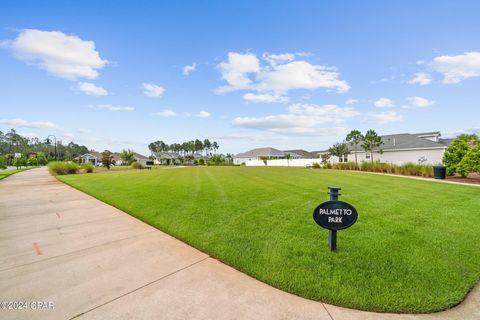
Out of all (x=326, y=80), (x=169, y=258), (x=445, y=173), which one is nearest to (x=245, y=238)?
(x=169, y=258)

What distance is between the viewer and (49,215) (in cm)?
654

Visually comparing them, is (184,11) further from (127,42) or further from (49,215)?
(49,215)

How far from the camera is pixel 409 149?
2839 centimetres

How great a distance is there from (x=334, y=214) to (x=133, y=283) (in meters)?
3.07

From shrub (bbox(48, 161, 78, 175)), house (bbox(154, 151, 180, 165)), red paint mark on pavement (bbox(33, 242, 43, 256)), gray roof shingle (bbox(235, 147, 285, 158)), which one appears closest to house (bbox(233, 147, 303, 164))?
gray roof shingle (bbox(235, 147, 285, 158))

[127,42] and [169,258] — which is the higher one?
[127,42]

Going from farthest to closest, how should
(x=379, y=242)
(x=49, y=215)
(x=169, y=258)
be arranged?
(x=49, y=215), (x=379, y=242), (x=169, y=258)

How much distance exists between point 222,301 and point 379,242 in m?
3.22

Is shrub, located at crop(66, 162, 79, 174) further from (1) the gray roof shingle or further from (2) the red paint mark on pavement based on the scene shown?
(1) the gray roof shingle

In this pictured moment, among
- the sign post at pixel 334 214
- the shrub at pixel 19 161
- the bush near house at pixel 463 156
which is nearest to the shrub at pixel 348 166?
the bush near house at pixel 463 156

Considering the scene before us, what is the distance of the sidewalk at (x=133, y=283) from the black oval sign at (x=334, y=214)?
1279 millimetres

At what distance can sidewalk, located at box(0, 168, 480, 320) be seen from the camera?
7.54 ft

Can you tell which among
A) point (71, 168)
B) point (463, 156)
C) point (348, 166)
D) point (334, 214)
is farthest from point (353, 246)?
point (71, 168)

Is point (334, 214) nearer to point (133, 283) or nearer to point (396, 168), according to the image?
point (133, 283)
